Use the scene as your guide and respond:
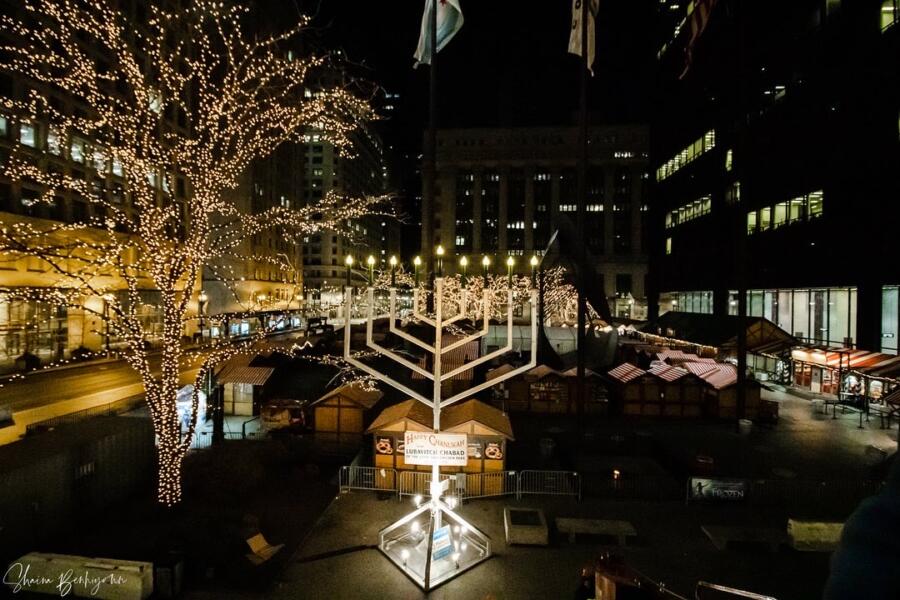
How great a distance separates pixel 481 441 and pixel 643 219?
101m

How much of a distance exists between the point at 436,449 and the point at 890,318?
2685cm

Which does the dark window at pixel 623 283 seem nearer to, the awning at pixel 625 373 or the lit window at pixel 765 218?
the lit window at pixel 765 218

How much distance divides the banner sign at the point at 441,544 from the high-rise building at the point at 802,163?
1412cm

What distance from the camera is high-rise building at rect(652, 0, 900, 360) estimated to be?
77.0ft

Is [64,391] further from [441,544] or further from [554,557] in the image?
[554,557]

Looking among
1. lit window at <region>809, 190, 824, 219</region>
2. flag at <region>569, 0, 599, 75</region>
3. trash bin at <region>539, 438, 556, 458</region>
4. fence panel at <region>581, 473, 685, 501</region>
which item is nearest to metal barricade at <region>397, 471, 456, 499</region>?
fence panel at <region>581, 473, 685, 501</region>

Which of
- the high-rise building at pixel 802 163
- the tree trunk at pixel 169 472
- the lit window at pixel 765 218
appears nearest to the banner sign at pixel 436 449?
the tree trunk at pixel 169 472

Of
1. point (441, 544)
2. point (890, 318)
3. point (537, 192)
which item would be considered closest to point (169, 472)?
point (441, 544)

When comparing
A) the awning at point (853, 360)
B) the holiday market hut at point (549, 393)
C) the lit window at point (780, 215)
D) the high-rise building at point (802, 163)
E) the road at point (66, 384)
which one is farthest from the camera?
the lit window at point (780, 215)

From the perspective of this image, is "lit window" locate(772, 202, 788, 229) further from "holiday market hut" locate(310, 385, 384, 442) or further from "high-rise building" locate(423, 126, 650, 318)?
"high-rise building" locate(423, 126, 650, 318)

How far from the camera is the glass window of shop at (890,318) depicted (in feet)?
76.3

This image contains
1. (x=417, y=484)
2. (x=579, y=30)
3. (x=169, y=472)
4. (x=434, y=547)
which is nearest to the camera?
(x=434, y=547)

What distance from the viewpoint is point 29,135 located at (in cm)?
3112

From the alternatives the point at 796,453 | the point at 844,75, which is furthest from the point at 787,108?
the point at 796,453
